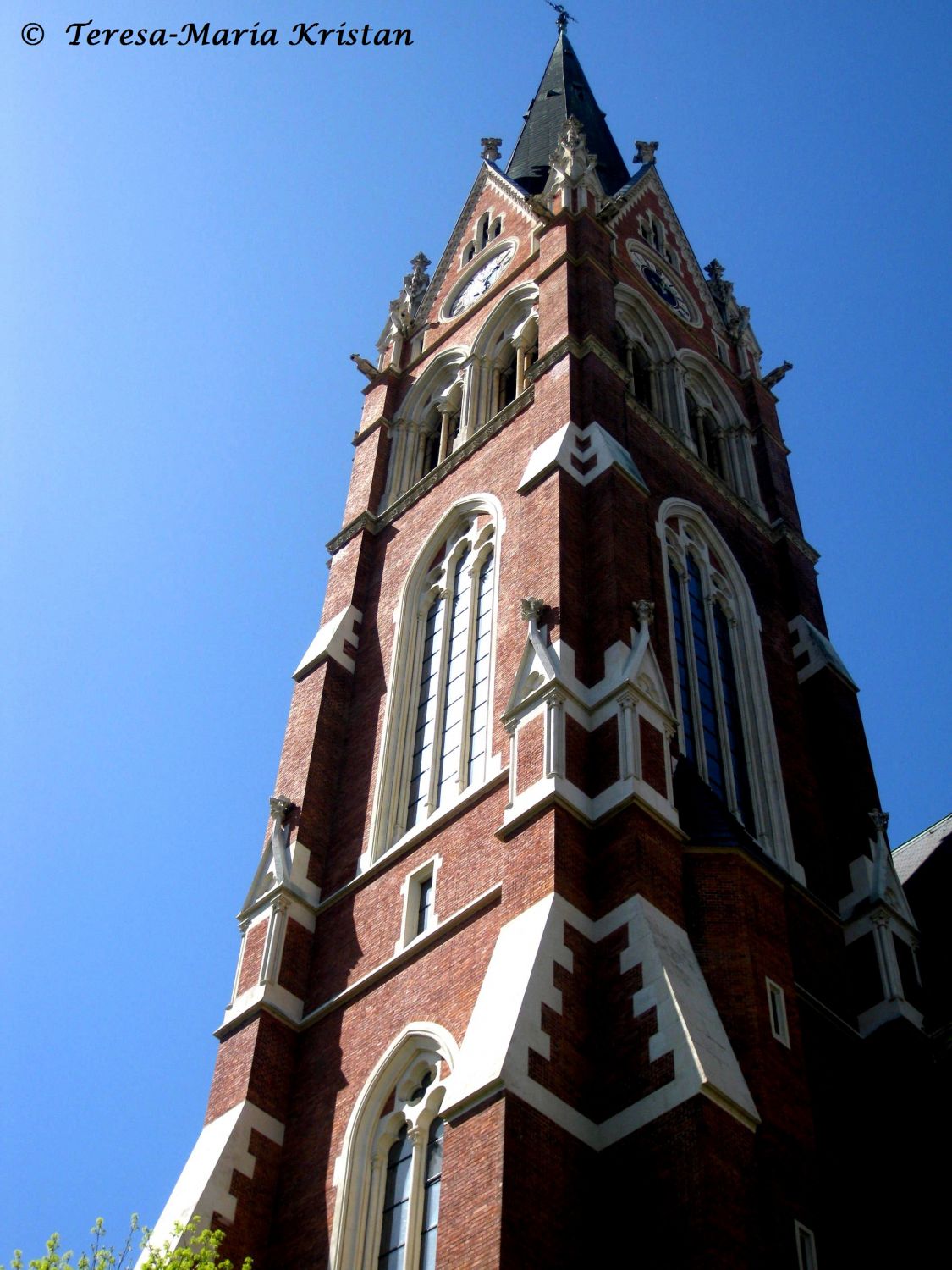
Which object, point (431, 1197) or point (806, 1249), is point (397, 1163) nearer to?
point (431, 1197)

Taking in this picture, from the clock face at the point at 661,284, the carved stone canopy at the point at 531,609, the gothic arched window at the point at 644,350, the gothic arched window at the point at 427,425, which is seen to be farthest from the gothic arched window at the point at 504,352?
the carved stone canopy at the point at 531,609

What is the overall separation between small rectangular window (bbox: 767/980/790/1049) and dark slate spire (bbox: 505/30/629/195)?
1069 inches

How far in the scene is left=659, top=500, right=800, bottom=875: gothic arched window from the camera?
2509 centimetres

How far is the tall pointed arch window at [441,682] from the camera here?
2433cm

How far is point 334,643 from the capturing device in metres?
28.7

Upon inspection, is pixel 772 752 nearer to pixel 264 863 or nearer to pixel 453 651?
pixel 453 651

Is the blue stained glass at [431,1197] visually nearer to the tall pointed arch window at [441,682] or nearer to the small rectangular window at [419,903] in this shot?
the small rectangular window at [419,903]

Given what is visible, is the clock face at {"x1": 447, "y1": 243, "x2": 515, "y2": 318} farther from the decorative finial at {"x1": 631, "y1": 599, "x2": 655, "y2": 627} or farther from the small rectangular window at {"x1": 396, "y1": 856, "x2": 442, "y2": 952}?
the small rectangular window at {"x1": 396, "y1": 856, "x2": 442, "y2": 952}

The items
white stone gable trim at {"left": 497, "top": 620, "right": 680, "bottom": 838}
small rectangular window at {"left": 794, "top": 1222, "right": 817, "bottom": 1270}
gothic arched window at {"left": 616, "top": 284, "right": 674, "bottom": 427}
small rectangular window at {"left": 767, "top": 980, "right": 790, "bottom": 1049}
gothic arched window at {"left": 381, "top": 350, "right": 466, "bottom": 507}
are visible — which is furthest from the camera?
gothic arched window at {"left": 616, "top": 284, "right": 674, "bottom": 427}

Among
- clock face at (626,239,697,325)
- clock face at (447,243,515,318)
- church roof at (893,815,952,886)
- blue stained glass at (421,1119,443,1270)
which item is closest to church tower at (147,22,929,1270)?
blue stained glass at (421,1119,443,1270)

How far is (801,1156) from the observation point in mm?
17484

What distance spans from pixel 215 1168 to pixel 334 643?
431 inches

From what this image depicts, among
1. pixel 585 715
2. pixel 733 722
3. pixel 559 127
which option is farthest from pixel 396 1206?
pixel 559 127

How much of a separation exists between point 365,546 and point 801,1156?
16.7 metres
